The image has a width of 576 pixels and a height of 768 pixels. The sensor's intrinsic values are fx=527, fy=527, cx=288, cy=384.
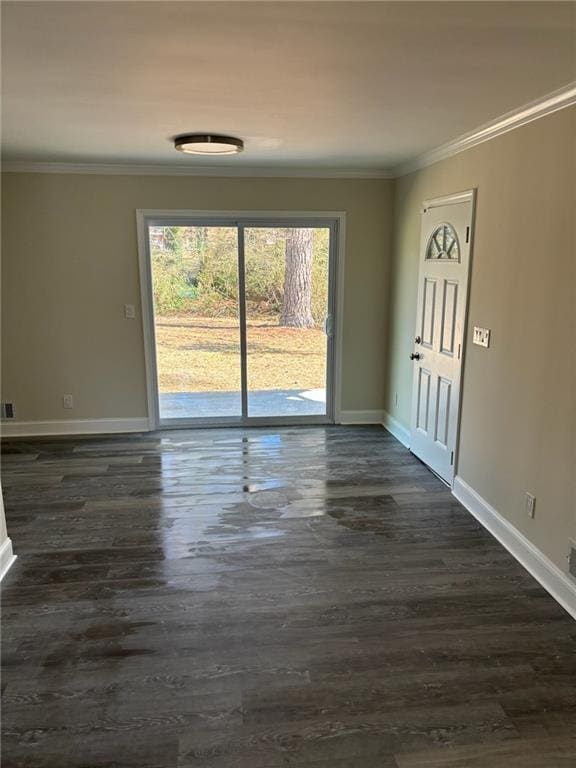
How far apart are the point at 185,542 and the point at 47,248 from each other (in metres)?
3.19

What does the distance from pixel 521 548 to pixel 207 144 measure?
127 inches

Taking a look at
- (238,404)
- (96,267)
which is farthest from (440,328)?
(96,267)

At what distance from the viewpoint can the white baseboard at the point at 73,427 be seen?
516 centimetres

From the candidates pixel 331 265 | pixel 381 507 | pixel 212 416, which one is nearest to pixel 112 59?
pixel 381 507

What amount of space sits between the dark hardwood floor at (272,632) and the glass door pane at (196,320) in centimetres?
148

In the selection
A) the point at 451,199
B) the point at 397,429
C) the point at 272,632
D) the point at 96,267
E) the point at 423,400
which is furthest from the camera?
the point at 397,429

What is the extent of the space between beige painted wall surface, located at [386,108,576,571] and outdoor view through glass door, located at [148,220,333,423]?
1.78 metres

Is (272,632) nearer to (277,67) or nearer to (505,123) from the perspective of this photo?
(277,67)

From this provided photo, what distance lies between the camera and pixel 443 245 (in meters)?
4.09

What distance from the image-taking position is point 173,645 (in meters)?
2.37

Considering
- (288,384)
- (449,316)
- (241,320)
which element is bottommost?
(288,384)

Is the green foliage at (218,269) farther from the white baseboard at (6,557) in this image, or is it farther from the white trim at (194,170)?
the white baseboard at (6,557)

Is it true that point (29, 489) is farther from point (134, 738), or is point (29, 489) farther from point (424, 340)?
point (424, 340)

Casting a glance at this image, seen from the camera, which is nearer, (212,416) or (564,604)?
(564,604)
